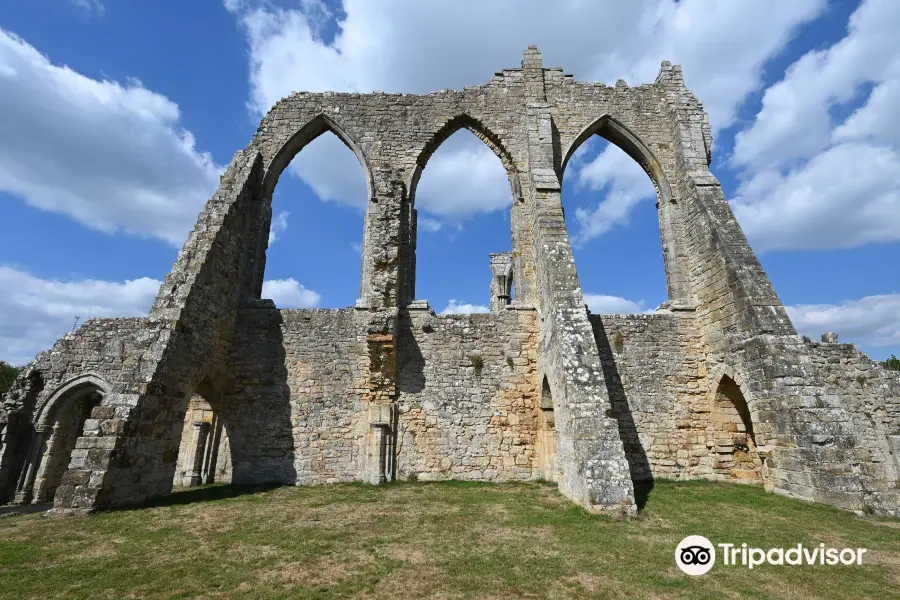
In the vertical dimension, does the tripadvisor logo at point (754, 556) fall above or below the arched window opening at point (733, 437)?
below

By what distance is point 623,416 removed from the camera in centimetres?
905

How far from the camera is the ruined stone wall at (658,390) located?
29.1 feet

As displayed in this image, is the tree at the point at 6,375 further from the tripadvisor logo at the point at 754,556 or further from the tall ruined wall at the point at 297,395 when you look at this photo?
the tripadvisor logo at the point at 754,556

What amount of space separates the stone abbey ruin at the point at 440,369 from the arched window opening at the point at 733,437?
0.04 meters

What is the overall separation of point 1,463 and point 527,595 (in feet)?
36.4

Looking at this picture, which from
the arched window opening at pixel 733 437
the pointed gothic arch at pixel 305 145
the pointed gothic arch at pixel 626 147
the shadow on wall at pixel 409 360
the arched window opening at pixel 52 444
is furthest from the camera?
the pointed gothic arch at pixel 626 147

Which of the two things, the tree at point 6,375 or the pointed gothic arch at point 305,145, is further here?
the tree at point 6,375

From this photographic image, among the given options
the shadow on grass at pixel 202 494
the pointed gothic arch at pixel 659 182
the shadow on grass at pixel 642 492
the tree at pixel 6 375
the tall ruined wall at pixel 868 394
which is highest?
the pointed gothic arch at pixel 659 182

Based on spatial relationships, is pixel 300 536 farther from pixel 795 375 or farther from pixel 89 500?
pixel 795 375

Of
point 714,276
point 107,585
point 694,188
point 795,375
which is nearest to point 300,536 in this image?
point 107,585

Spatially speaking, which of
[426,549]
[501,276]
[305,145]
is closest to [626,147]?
[305,145]

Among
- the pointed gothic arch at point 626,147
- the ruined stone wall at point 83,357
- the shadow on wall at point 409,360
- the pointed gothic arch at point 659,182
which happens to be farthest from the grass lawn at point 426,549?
the pointed gothic arch at point 626,147

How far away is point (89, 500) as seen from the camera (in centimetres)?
595

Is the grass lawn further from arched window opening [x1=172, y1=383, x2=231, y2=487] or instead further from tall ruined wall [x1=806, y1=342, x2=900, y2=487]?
tall ruined wall [x1=806, y1=342, x2=900, y2=487]
